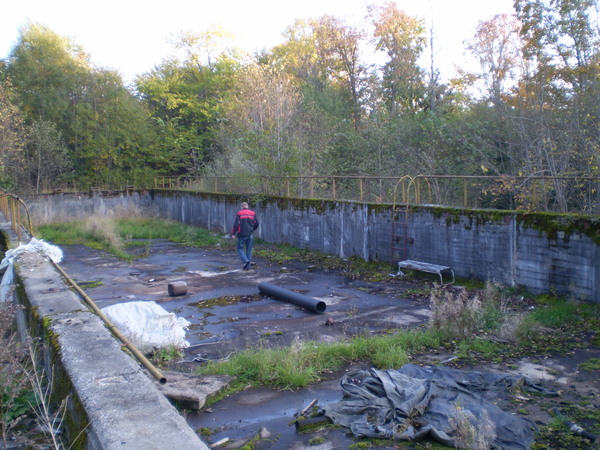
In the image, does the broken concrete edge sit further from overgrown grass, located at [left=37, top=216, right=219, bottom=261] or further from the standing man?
overgrown grass, located at [left=37, top=216, right=219, bottom=261]

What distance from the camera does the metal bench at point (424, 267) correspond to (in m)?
12.0

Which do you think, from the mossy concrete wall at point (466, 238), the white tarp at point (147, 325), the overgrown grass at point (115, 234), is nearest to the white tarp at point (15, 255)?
the white tarp at point (147, 325)

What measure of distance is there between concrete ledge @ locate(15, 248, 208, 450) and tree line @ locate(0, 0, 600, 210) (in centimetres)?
961

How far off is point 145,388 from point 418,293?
27.6ft

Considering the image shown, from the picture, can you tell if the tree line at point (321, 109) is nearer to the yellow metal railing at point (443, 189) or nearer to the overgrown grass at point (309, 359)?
the yellow metal railing at point (443, 189)

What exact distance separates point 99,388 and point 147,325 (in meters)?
3.54

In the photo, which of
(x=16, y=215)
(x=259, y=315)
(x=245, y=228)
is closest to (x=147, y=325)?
(x=259, y=315)

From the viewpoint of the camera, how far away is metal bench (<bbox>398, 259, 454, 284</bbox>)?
1201 centimetres

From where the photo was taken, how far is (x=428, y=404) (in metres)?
5.14

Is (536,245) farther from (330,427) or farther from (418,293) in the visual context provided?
(330,427)

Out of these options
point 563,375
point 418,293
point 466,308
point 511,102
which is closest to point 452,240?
point 418,293

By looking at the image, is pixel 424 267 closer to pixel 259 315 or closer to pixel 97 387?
pixel 259 315

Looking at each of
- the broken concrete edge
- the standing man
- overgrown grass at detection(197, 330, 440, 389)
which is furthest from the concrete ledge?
the standing man

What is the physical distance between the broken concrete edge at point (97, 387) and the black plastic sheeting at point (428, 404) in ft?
6.84
